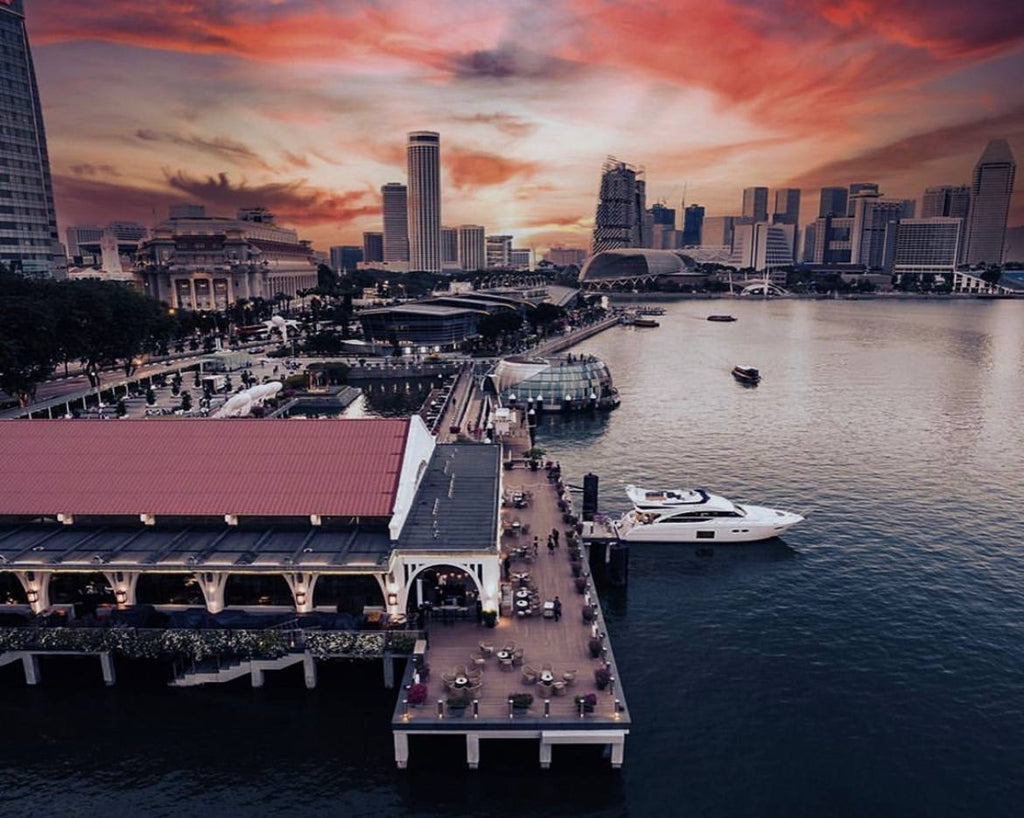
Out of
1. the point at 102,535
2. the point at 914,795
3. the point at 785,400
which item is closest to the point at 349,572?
the point at 102,535

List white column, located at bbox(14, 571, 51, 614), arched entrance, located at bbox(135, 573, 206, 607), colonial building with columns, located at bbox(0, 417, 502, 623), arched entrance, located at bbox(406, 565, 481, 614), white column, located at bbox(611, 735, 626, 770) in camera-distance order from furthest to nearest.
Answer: arched entrance, located at bbox(406, 565, 481, 614)
arched entrance, located at bbox(135, 573, 206, 607)
white column, located at bbox(14, 571, 51, 614)
colonial building with columns, located at bbox(0, 417, 502, 623)
white column, located at bbox(611, 735, 626, 770)

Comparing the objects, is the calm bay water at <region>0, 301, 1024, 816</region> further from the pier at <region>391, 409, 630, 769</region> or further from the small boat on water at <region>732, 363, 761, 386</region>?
the small boat on water at <region>732, 363, 761, 386</region>

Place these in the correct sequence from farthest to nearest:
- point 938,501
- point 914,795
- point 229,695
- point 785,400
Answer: point 785,400 < point 938,501 < point 229,695 < point 914,795

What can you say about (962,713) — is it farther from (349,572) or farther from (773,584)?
(349,572)

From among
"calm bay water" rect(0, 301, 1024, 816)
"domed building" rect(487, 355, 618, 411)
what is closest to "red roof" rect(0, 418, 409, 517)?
"calm bay water" rect(0, 301, 1024, 816)

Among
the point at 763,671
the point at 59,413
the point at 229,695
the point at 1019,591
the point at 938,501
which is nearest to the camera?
the point at 229,695

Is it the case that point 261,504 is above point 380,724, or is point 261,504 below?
above

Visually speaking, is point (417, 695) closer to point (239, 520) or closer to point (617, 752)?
point (617, 752)
